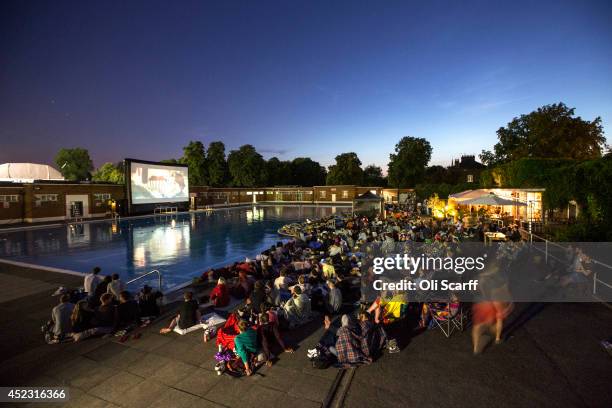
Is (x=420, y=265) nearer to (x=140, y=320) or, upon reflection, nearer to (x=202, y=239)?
(x=140, y=320)

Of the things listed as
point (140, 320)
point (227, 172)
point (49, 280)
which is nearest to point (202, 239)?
point (49, 280)

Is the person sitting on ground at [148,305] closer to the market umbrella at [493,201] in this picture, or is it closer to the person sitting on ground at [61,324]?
the person sitting on ground at [61,324]

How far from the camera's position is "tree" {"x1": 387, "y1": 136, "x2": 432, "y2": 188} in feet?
187

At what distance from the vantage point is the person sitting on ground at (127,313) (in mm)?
6656

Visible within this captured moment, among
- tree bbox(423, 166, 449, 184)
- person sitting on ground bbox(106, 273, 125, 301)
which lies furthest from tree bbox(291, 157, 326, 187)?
person sitting on ground bbox(106, 273, 125, 301)

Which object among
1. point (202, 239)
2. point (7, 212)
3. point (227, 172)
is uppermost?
point (227, 172)

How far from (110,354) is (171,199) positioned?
38289 mm

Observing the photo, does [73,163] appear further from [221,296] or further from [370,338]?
[370,338]

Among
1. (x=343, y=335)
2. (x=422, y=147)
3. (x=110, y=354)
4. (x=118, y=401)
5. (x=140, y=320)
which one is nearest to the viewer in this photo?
(x=118, y=401)

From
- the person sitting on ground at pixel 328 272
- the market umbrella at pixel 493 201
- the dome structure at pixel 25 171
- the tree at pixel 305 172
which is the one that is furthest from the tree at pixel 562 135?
the dome structure at pixel 25 171

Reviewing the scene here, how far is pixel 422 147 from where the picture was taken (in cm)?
5712

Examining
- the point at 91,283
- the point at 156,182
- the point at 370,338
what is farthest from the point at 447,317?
the point at 156,182

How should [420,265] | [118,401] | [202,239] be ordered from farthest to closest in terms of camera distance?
[202,239]
[420,265]
[118,401]

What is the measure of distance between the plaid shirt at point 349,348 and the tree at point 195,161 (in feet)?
197
